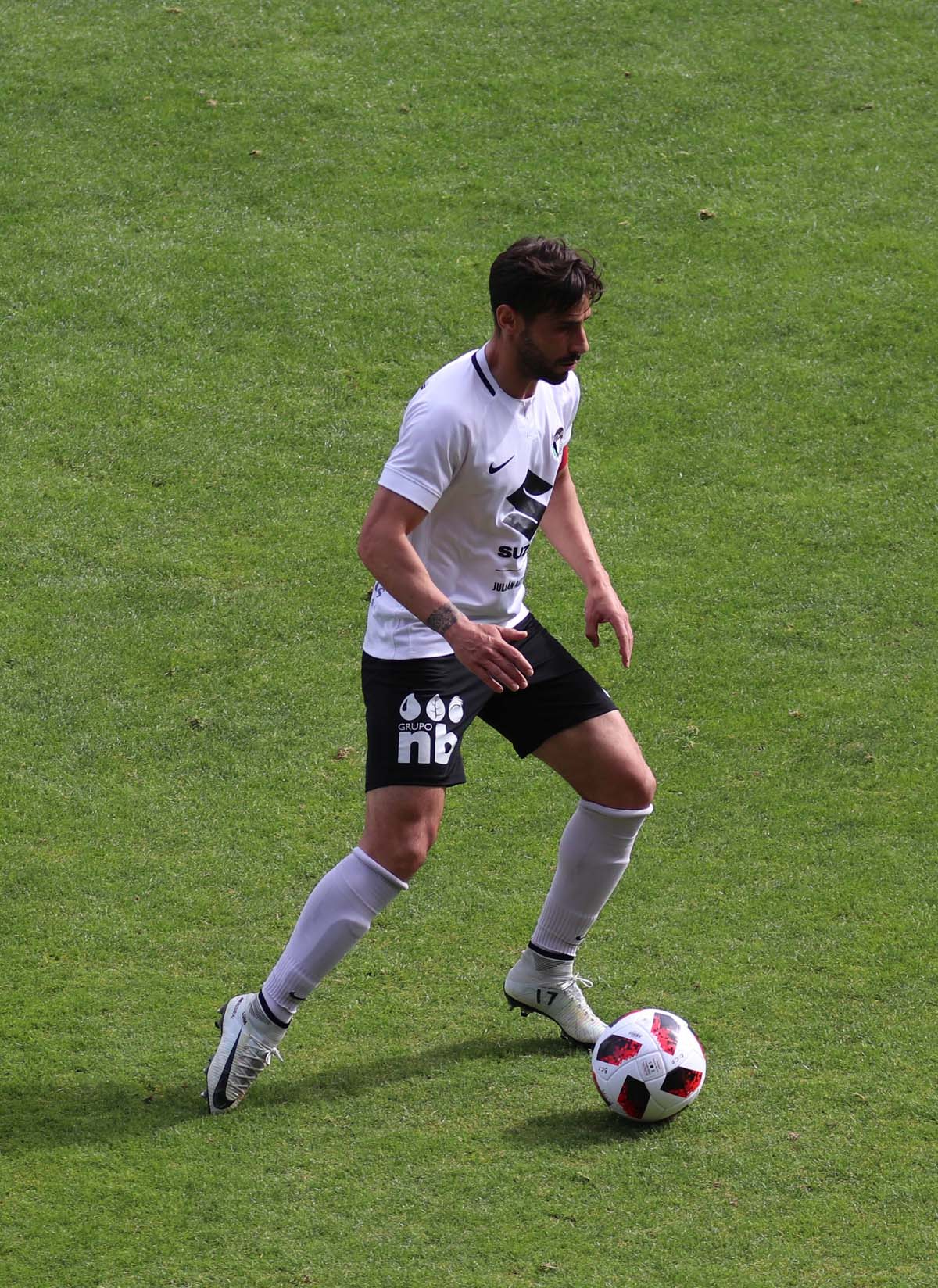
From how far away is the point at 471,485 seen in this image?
4.38m

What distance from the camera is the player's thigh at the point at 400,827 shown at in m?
4.33

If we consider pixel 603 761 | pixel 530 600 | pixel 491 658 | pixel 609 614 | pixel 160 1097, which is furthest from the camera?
pixel 530 600

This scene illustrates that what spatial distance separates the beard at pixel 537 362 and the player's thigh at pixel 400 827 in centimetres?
115

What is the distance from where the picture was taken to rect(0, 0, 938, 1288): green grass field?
4.16 m

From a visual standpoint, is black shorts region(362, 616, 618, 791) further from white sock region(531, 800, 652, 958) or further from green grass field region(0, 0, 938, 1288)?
green grass field region(0, 0, 938, 1288)

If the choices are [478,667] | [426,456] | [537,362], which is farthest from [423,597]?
[537,362]

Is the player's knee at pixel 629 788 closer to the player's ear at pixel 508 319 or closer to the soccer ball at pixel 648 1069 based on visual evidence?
the soccer ball at pixel 648 1069

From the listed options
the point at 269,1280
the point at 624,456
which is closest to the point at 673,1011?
the point at 269,1280

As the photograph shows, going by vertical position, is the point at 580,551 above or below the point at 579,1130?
above

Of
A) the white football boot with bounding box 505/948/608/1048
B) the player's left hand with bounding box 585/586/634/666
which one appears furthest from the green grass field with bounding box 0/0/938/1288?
the player's left hand with bounding box 585/586/634/666

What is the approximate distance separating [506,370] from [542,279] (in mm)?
286

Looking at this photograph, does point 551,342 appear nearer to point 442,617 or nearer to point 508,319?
point 508,319

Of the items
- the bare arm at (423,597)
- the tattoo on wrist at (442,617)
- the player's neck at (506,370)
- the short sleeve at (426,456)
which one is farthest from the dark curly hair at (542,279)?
the tattoo on wrist at (442,617)

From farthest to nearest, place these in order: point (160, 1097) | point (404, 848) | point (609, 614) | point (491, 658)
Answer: point (609, 614) < point (160, 1097) < point (404, 848) < point (491, 658)
